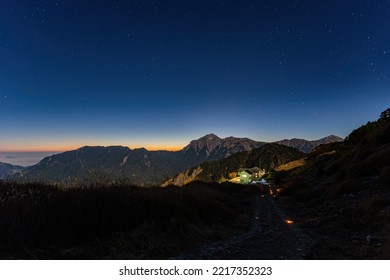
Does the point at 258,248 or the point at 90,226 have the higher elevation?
the point at 90,226

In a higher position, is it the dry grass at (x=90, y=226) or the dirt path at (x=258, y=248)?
the dry grass at (x=90, y=226)

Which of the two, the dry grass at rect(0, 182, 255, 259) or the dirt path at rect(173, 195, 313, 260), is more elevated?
the dry grass at rect(0, 182, 255, 259)

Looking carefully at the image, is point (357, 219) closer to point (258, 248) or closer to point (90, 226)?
point (258, 248)

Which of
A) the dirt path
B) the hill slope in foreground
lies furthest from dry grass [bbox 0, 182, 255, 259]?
the hill slope in foreground

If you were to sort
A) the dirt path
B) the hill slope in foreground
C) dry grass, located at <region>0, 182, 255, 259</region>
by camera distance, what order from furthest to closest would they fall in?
1. the hill slope in foreground
2. the dirt path
3. dry grass, located at <region>0, 182, 255, 259</region>

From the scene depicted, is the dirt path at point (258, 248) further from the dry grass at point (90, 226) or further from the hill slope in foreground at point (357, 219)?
the dry grass at point (90, 226)

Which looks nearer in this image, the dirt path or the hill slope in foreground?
the dirt path

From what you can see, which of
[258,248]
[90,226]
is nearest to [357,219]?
[258,248]

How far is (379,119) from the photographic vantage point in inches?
2362

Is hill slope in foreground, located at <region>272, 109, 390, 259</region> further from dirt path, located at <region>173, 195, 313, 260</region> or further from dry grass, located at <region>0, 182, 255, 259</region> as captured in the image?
dry grass, located at <region>0, 182, 255, 259</region>

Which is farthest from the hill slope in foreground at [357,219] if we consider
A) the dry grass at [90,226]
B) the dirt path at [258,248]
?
the dry grass at [90,226]

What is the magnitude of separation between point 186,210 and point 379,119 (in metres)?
65.2

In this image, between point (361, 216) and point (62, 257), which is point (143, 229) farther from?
point (361, 216)

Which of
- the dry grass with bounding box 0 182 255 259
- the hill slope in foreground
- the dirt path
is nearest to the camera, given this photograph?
the dry grass with bounding box 0 182 255 259
